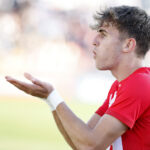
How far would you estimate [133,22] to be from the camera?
5.73 ft

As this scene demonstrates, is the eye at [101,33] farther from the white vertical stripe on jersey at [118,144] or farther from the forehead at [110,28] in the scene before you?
the white vertical stripe on jersey at [118,144]

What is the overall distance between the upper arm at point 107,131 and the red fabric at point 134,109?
3 cm

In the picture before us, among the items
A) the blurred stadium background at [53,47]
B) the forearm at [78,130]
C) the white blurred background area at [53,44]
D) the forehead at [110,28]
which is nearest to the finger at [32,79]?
the forearm at [78,130]

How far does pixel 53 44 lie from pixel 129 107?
12875mm

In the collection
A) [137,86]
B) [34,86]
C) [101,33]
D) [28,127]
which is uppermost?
[101,33]

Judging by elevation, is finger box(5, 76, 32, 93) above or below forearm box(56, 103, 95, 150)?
above

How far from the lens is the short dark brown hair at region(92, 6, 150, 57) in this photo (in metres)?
1.73

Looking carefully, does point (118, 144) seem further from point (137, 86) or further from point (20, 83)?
point (20, 83)

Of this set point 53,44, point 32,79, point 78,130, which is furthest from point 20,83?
point 53,44

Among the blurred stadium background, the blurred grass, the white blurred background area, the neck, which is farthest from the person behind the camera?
the white blurred background area

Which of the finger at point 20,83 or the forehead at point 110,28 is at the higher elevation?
the forehead at point 110,28

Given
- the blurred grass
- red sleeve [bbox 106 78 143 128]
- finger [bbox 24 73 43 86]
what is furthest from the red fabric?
the blurred grass

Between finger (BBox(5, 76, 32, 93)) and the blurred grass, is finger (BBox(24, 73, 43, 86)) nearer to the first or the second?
finger (BBox(5, 76, 32, 93))

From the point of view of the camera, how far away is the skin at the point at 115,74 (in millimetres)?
1457
